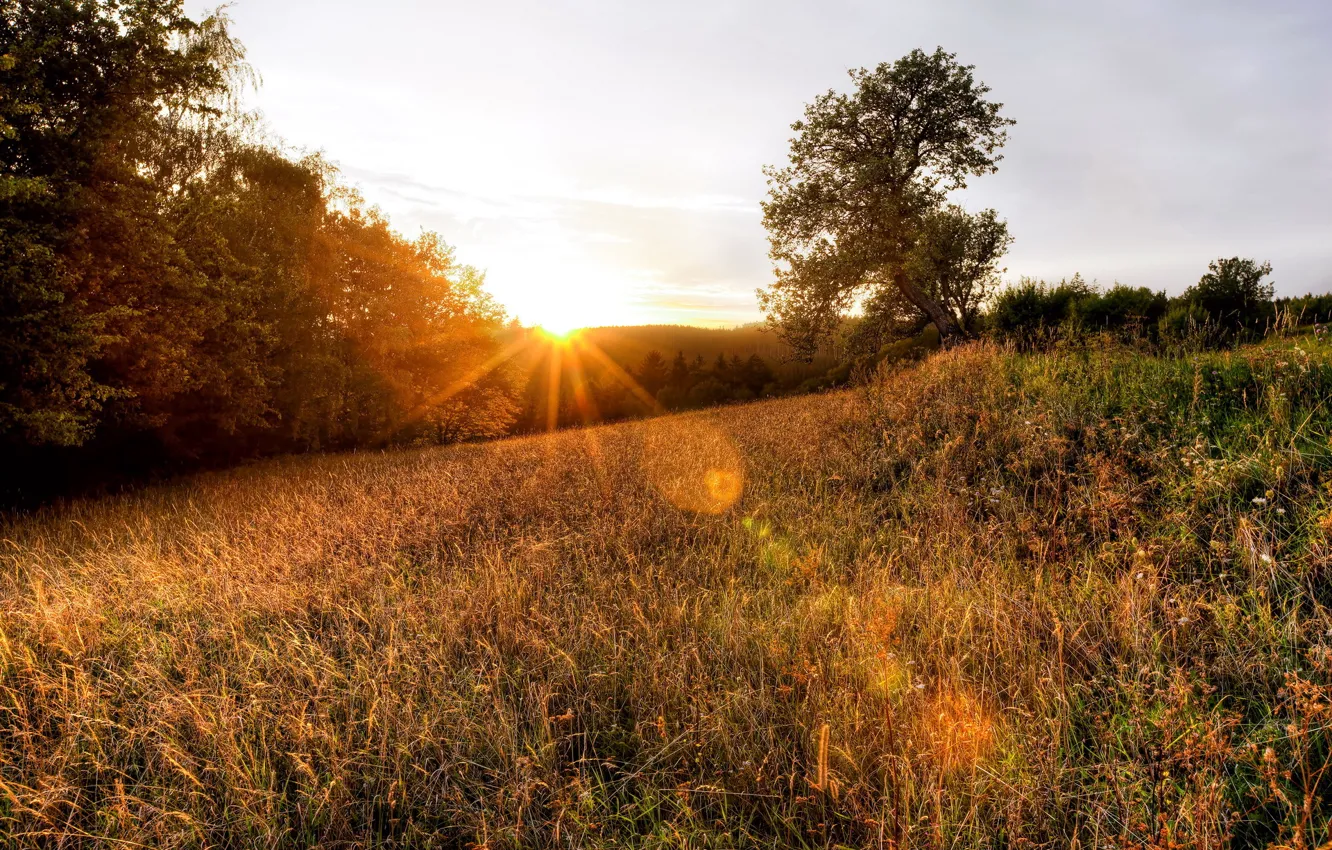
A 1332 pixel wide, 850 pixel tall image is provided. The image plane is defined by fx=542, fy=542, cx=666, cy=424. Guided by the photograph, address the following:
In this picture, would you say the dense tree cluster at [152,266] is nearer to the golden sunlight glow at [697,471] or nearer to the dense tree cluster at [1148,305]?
the golden sunlight glow at [697,471]

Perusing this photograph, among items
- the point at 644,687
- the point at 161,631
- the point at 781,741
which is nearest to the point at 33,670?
the point at 161,631

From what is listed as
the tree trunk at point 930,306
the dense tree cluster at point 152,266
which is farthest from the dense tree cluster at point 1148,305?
the dense tree cluster at point 152,266

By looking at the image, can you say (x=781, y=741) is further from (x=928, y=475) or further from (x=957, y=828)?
(x=928, y=475)

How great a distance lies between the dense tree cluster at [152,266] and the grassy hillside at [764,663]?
4.57 m

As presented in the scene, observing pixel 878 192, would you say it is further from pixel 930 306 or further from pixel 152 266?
pixel 152 266

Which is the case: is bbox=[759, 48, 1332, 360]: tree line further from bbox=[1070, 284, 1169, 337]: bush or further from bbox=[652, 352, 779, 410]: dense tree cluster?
bbox=[652, 352, 779, 410]: dense tree cluster

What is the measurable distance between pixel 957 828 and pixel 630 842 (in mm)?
1329

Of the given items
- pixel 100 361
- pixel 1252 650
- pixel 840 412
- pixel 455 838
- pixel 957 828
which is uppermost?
pixel 100 361

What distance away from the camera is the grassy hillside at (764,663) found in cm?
232

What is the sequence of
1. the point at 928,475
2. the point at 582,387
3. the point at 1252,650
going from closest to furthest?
the point at 1252,650 < the point at 928,475 < the point at 582,387

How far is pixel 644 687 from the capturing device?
125 inches

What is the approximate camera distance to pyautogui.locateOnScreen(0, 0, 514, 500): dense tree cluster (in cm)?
881

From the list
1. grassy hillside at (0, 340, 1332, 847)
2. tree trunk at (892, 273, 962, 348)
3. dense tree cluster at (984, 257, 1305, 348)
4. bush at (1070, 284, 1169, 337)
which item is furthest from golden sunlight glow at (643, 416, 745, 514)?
tree trunk at (892, 273, 962, 348)

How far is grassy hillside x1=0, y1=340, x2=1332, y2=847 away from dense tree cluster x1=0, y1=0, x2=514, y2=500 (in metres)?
4.57
